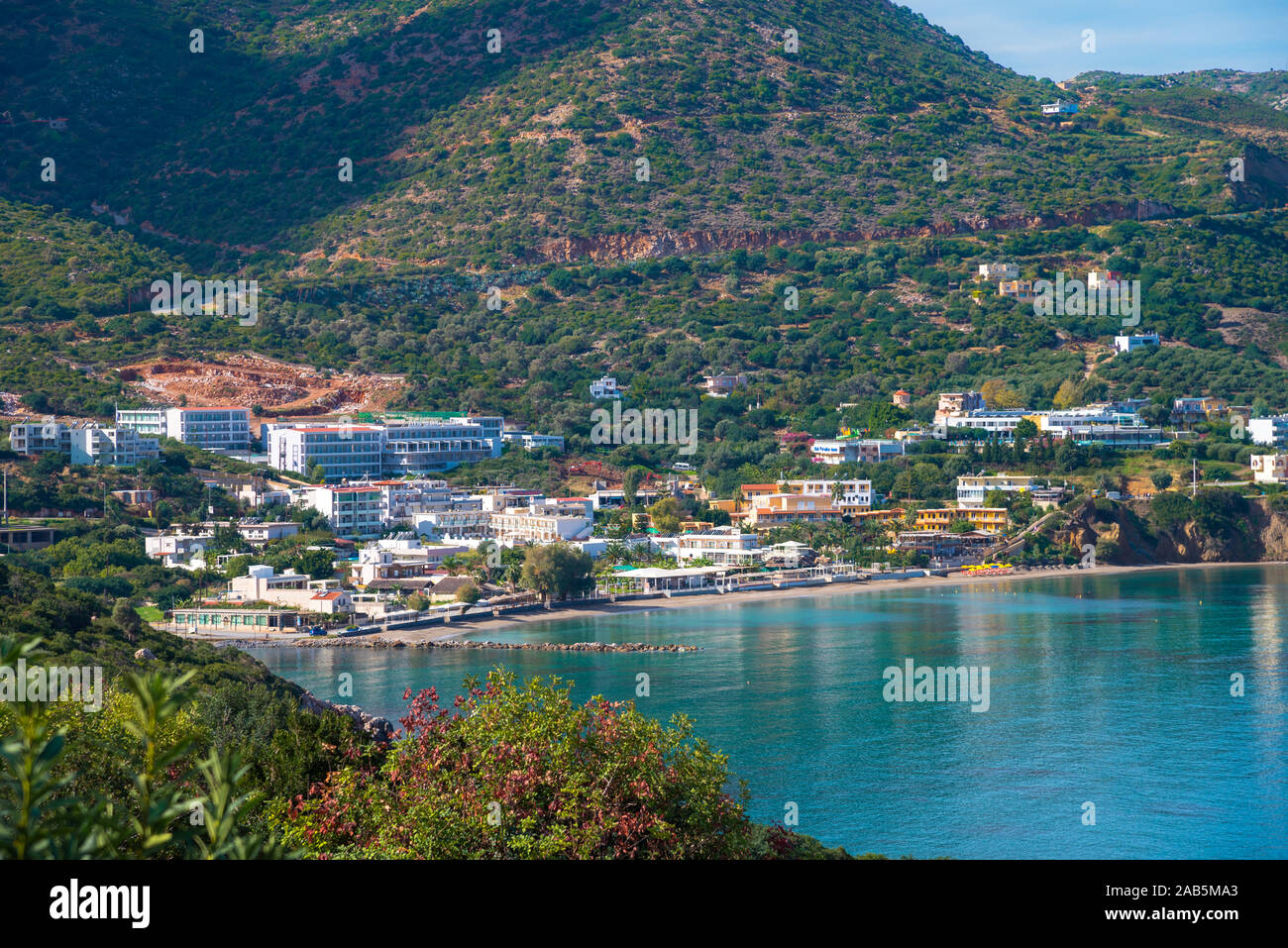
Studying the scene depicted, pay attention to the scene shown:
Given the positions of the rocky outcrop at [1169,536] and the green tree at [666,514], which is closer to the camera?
the green tree at [666,514]

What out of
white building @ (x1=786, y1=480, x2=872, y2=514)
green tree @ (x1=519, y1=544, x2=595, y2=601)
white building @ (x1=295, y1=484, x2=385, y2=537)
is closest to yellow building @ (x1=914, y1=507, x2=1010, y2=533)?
white building @ (x1=786, y1=480, x2=872, y2=514)

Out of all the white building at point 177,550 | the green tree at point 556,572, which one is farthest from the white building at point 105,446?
the green tree at point 556,572

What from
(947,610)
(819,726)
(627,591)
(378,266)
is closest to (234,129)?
(378,266)

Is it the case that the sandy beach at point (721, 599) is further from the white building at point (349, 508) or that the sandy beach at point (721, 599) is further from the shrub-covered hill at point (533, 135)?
the shrub-covered hill at point (533, 135)

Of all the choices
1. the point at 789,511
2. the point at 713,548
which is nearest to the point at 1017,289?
the point at 789,511

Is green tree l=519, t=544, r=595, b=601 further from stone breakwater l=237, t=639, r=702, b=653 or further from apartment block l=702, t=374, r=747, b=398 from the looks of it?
apartment block l=702, t=374, r=747, b=398

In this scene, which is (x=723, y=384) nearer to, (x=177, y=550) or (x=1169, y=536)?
(x=1169, y=536)
